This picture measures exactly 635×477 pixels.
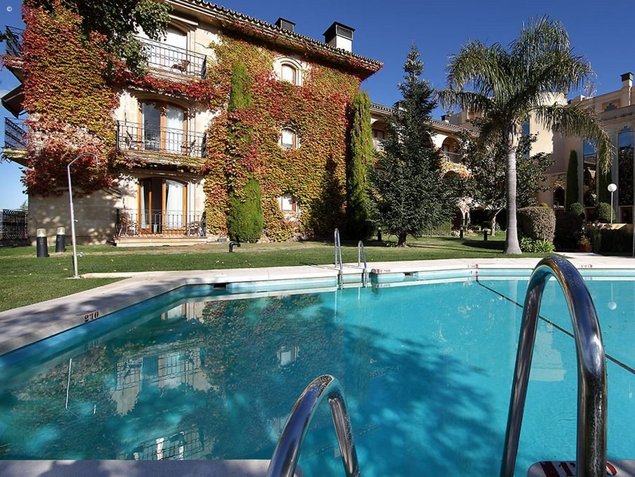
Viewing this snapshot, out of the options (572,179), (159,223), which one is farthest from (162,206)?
(572,179)

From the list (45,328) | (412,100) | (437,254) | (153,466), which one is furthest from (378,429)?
(412,100)

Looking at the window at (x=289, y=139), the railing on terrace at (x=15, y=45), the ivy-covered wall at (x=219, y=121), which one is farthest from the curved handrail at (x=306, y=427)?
the window at (x=289, y=139)

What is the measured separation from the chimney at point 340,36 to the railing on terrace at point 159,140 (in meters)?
11.2

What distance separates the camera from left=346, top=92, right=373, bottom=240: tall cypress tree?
20.5 m

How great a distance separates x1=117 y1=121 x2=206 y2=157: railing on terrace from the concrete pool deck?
921cm

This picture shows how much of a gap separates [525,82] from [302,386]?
45.9ft

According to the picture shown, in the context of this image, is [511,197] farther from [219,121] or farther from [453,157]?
[453,157]

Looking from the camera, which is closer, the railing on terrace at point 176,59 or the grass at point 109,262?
the grass at point 109,262

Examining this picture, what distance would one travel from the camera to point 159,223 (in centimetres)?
1653

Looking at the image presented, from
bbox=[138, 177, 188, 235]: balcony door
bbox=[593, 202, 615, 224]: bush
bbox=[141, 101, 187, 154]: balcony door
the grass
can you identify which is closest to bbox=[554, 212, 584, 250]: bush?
the grass

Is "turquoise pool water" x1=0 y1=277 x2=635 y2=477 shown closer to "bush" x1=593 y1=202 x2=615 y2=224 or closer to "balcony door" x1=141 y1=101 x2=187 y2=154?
"balcony door" x1=141 y1=101 x2=187 y2=154

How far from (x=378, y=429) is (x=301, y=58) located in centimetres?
2070

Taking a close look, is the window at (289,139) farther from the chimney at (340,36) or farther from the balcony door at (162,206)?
the chimney at (340,36)

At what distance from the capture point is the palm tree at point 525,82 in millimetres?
12750
